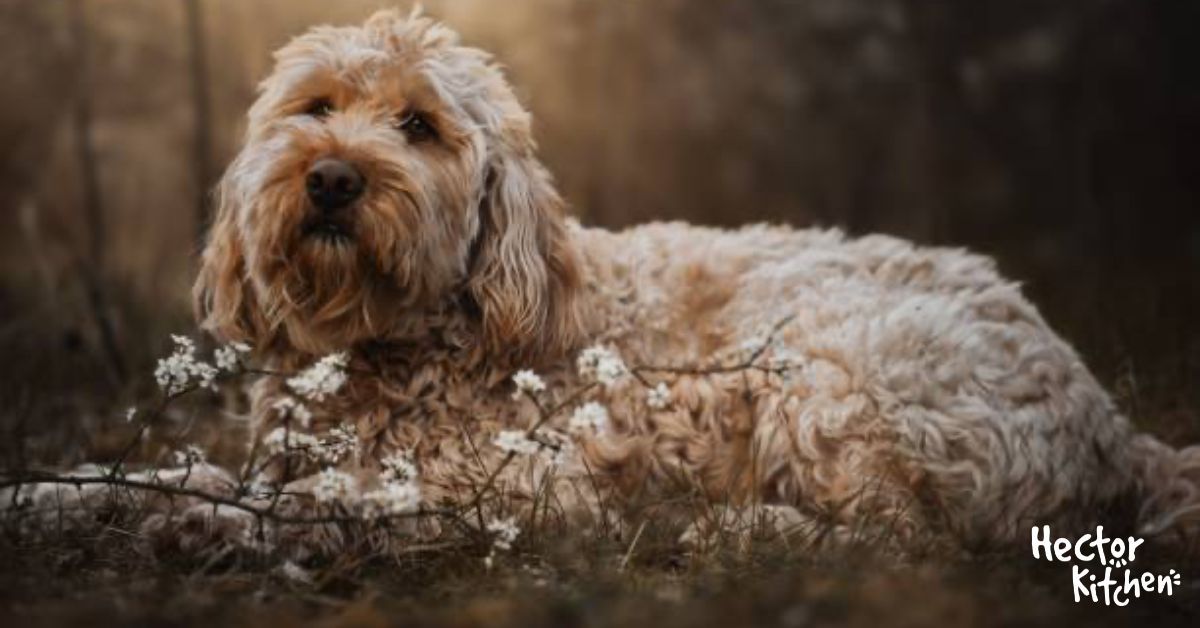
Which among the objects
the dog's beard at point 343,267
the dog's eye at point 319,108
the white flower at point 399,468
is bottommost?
the white flower at point 399,468

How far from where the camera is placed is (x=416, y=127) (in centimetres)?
411

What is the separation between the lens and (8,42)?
8.37 m

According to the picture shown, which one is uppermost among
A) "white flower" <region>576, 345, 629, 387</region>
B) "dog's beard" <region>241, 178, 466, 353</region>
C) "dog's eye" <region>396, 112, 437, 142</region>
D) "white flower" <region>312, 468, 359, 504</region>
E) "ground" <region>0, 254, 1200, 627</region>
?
"dog's eye" <region>396, 112, 437, 142</region>

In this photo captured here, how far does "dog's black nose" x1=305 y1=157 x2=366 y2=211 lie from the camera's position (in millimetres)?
3664

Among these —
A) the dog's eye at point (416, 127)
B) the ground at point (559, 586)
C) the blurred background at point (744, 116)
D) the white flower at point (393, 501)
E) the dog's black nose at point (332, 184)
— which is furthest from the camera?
the blurred background at point (744, 116)

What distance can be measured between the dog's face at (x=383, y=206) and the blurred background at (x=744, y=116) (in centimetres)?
361

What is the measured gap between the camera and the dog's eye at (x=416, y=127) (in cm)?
409

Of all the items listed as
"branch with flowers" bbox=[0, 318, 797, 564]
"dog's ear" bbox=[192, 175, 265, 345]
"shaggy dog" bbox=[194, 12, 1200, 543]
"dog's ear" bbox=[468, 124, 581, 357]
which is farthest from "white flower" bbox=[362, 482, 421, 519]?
"dog's ear" bbox=[192, 175, 265, 345]

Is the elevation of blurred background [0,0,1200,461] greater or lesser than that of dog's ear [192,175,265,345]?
greater

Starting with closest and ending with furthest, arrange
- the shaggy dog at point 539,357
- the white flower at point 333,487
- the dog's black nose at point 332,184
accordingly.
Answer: the white flower at point 333,487
the dog's black nose at point 332,184
the shaggy dog at point 539,357

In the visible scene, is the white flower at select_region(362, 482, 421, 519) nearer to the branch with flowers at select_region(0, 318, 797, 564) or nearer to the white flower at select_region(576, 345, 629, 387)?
the branch with flowers at select_region(0, 318, 797, 564)

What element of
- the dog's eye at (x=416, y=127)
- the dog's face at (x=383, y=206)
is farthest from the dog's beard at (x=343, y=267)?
the dog's eye at (x=416, y=127)

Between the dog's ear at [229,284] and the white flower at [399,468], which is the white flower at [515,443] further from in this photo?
the dog's ear at [229,284]

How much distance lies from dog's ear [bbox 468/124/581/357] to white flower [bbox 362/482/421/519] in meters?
0.94
